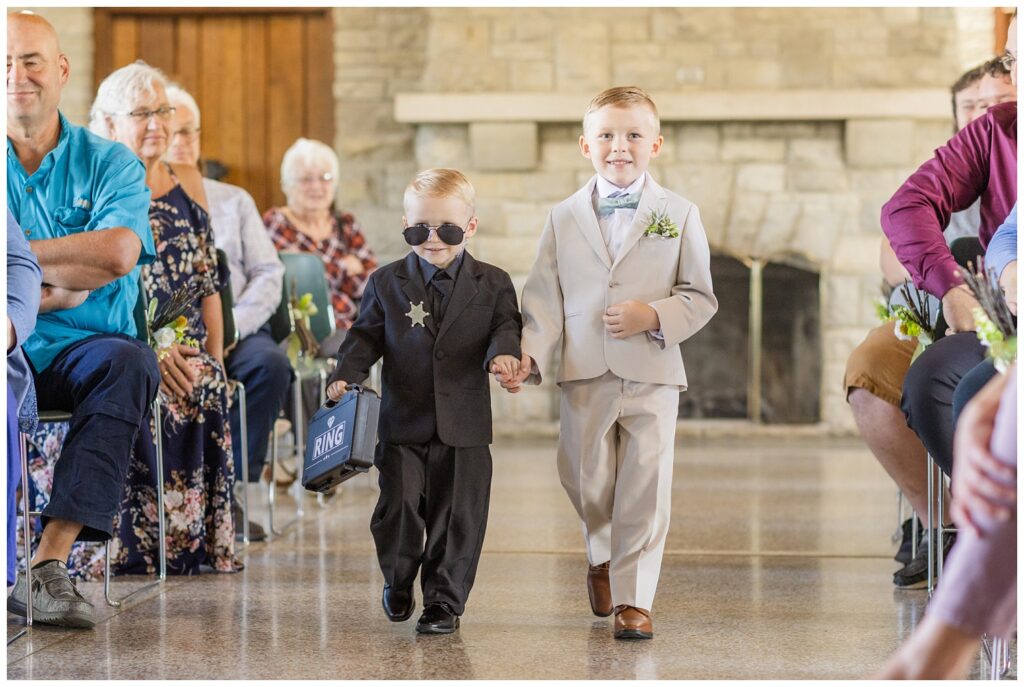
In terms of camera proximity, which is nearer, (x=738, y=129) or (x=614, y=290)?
(x=614, y=290)

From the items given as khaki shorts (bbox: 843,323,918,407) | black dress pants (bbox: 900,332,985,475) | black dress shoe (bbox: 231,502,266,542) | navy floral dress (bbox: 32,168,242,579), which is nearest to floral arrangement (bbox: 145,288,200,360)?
navy floral dress (bbox: 32,168,242,579)

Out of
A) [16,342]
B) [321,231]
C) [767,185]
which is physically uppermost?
[767,185]

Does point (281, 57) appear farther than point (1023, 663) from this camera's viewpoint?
Yes

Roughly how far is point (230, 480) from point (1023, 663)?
2091 millimetres

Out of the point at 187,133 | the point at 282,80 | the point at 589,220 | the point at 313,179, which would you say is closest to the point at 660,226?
the point at 589,220

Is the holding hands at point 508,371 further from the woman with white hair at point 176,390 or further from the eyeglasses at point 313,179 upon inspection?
the eyeglasses at point 313,179

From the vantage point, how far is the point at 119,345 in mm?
2850

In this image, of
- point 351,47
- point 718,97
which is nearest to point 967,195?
point 718,97

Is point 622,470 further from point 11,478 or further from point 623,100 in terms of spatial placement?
point 11,478

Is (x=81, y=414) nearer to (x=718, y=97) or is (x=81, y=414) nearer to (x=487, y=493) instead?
(x=487, y=493)

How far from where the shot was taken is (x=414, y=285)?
104 inches

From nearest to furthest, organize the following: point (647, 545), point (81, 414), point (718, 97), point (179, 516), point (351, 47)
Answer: point (647, 545) → point (81, 414) → point (179, 516) → point (718, 97) → point (351, 47)

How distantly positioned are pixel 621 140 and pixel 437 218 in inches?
15.8

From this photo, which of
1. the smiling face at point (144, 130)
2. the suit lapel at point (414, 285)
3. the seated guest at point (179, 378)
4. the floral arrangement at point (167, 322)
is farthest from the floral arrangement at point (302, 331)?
the suit lapel at point (414, 285)
